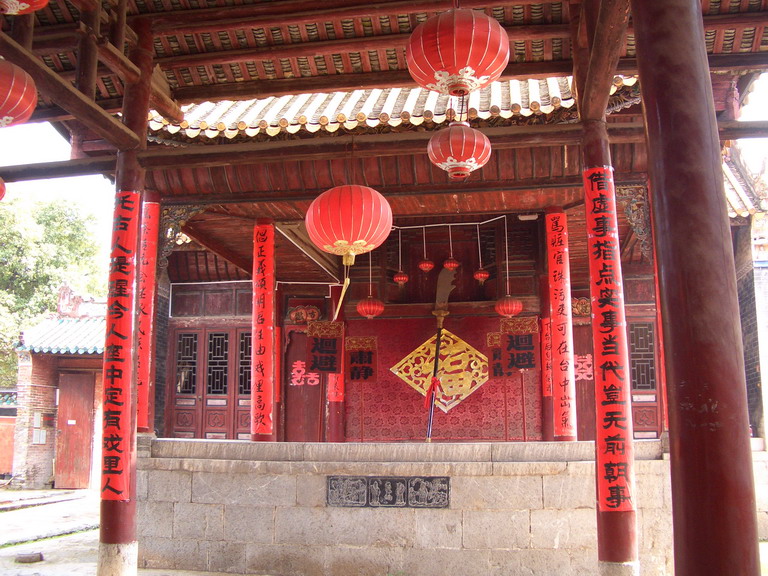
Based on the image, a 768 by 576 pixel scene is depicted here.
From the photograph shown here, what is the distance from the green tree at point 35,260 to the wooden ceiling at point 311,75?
13.7 m

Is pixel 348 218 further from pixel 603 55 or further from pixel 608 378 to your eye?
pixel 608 378

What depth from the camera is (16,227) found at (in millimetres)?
20406

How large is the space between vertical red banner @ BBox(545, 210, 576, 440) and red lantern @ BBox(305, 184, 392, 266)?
10.5 ft

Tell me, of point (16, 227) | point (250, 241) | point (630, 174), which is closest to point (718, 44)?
point (630, 174)

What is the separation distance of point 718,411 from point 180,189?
6352 millimetres

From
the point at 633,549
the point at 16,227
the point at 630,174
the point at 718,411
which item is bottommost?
the point at 633,549

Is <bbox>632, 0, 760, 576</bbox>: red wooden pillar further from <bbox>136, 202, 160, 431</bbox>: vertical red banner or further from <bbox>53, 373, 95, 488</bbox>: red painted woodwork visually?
<bbox>53, 373, 95, 488</bbox>: red painted woodwork

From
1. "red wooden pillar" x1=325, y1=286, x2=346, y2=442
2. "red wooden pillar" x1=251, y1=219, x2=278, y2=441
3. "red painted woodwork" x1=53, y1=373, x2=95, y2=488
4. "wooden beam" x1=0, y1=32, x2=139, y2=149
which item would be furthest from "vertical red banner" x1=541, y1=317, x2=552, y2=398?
"red painted woodwork" x1=53, y1=373, x2=95, y2=488

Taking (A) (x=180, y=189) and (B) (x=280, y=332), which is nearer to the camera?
(A) (x=180, y=189)

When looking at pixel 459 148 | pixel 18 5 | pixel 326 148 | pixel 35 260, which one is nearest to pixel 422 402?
pixel 326 148

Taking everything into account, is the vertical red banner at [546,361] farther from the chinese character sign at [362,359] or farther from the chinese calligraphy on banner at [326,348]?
the chinese calligraphy on banner at [326,348]

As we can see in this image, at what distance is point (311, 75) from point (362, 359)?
5430 mm

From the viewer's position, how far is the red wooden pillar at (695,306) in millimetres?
2176

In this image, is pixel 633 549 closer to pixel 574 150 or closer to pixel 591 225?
pixel 591 225
